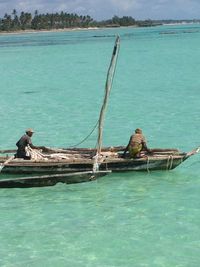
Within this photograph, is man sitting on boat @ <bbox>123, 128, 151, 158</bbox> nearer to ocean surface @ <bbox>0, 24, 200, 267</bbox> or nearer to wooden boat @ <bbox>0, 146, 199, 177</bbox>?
wooden boat @ <bbox>0, 146, 199, 177</bbox>

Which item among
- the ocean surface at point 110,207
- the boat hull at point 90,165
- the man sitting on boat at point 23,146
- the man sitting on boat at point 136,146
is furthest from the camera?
the man sitting on boat at point 23,146

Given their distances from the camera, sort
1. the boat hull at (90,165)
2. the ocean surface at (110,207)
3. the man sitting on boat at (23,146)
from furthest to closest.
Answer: the man sitting on boat at (23,146), the boat hull at (90,165), the ocean surface at (110,207)

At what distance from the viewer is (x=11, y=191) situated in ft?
49.8

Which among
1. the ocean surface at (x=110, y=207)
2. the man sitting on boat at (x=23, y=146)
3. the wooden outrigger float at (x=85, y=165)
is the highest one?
the man sitting on boat at (x=23, y=146)

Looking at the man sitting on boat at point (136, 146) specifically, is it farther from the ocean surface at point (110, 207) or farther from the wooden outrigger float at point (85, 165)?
the ocean surface at point (110, 207)

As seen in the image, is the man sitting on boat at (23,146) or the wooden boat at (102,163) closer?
the wooden boat at (102,163)

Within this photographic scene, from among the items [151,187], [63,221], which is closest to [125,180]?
[151,187]

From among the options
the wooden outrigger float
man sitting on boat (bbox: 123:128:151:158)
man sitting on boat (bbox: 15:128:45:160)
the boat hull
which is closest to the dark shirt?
man sitting on boat (bbox: 15:128:45:160)

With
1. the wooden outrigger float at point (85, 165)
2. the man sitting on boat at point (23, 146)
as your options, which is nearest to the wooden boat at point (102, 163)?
the wooden outrigger float at point (85, 165)

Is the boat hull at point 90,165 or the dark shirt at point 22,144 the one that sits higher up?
the dark shirt at point 22,144

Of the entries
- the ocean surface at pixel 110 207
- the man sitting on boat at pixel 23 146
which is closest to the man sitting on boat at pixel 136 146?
the ocean surface at pixel 110 207

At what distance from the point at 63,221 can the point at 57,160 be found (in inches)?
121

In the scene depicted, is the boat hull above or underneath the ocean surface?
above

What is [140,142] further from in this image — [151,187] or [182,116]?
[182,116]
